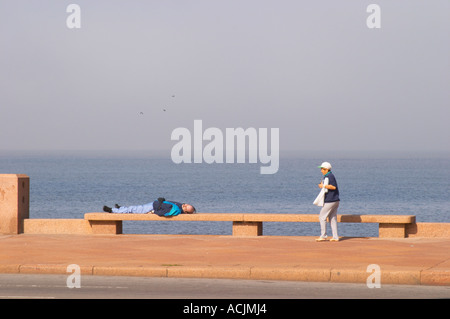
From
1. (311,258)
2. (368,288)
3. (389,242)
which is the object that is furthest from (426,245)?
(368,288)

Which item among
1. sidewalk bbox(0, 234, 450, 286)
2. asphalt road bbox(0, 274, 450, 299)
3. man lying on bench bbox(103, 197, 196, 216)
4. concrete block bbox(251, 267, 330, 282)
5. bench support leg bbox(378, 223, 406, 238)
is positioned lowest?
asphalt road bbox(0, 274, 450, 299)

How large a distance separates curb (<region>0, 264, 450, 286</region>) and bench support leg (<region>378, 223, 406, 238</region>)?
5308 millimetres

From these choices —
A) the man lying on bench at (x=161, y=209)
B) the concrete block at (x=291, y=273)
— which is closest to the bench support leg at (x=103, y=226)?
the man lying on bench at (x=161, y=209)

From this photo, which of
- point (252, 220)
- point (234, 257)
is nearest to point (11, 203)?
point (252, 220)

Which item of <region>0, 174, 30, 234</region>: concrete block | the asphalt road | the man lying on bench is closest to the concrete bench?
the man lying on bench

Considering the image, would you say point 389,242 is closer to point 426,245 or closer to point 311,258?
point 426,245

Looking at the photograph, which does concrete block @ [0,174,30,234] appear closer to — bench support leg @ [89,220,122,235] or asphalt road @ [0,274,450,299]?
bench support leg @ [89,220,122,235]

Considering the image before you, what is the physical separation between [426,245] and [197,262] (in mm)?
4976

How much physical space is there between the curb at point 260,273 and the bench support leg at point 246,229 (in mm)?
5338

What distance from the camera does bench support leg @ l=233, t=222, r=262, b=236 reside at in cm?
1928

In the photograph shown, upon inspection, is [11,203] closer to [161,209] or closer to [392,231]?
[161,209]

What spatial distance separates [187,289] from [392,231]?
24.8 feet

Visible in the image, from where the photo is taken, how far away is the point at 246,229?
63.5ft
